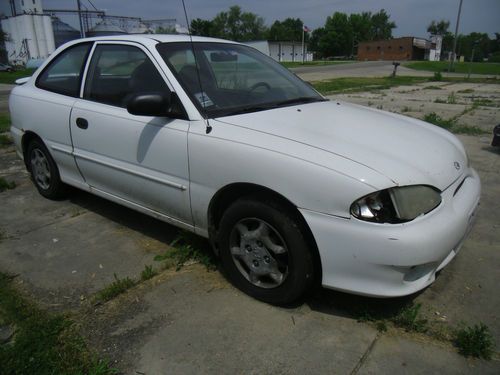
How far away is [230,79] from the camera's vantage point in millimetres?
3436

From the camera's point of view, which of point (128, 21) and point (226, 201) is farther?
point (128, 21)

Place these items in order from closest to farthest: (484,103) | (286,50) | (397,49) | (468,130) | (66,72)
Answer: (66,72)
(468,130)
(484,103)
(286,50)
(397,49)

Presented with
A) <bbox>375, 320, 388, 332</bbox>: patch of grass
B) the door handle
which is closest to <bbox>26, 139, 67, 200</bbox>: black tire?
the door handle

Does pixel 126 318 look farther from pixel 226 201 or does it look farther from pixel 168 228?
pixel 168 228

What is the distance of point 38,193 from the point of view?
15.5 feet

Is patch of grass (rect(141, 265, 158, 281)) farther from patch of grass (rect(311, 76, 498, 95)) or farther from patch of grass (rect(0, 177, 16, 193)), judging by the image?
patch of grass (rect(311, 76, 498, 95))

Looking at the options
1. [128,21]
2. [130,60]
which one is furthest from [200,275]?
[128,21]

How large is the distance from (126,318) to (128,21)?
130 ft

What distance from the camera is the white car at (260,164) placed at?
7.27 feet

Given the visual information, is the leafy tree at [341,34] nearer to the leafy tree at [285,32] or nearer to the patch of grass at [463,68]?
the leafy tree at [285,32]

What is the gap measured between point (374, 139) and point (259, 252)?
989mm

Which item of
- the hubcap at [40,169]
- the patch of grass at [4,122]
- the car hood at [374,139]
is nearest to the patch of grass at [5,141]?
the patch of grass at [4,122]

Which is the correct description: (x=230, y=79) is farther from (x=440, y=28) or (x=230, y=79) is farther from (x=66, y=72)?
(x=440, y=28)

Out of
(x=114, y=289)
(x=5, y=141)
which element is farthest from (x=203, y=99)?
(x=5, y=141)
